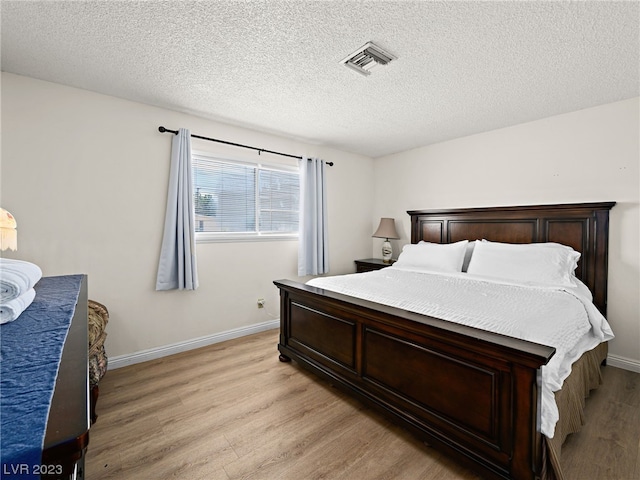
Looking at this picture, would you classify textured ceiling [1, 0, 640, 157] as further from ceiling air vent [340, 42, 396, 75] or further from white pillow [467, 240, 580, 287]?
white pillow [467, 240, 580, 287]

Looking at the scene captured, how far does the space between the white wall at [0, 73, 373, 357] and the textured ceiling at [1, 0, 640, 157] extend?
0.76ft

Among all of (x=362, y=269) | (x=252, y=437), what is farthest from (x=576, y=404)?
(x=362, y=269)

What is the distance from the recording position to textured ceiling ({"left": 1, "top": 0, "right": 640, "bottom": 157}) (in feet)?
5.38

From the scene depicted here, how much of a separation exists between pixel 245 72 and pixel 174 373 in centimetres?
252

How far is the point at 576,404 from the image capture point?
177 cm

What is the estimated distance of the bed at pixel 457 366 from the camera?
53.0 inches

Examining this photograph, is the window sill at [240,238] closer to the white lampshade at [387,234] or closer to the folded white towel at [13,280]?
the white lampshade at [387,234]

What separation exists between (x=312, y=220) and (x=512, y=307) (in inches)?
100

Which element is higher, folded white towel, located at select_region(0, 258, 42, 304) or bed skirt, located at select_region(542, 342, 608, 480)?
folded white towel, located at select_region(0, 258, 42, 304)

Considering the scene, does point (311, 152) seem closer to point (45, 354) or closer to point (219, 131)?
point (219, 131)

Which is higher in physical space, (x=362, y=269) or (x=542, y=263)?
(x=542, y=263)

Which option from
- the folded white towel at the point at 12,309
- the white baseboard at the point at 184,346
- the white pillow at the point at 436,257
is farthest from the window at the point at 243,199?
the folded white towel at the point at 12,309

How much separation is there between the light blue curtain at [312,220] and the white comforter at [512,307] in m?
1.18

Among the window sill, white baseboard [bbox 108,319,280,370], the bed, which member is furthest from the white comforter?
white baseboard [bbox 108,319,280,370]
